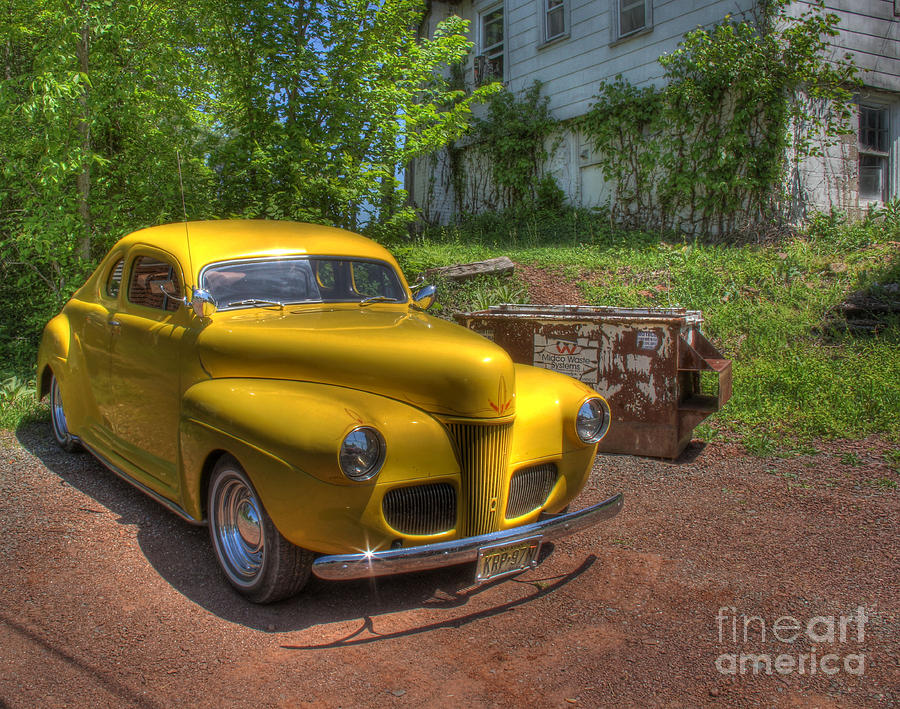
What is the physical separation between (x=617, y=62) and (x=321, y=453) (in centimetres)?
1147

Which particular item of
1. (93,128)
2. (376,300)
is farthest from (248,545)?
(93,128)

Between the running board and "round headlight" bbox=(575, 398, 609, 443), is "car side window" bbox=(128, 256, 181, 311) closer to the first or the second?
the running board

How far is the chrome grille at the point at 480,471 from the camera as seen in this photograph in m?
3.17

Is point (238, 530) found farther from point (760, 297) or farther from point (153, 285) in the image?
point (760, 297)

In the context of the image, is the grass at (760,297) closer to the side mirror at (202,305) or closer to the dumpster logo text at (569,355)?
the dumpster logo text at (569,355)

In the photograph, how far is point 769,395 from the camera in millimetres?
6379

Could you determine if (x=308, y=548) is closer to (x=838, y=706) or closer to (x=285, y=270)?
(x=285, y=270)

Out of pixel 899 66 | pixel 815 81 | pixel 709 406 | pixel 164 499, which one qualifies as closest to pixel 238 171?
pixel 164 499

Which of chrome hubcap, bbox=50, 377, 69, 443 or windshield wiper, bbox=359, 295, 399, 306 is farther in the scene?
chrome hubcap, bbox=50, 377, 69, 443

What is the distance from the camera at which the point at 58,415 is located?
573 centimetres

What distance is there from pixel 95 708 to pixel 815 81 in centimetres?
1143

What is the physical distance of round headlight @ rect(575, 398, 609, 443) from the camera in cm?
364

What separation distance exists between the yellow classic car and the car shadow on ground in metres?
0.13

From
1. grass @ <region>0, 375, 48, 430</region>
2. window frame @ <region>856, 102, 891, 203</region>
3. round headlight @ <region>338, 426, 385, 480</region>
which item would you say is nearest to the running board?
round headlight @ <region>338, 426, 385, 480</region>
